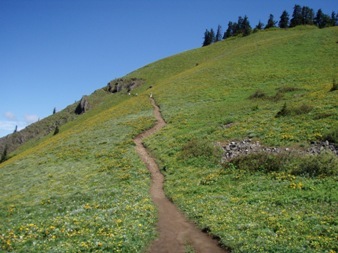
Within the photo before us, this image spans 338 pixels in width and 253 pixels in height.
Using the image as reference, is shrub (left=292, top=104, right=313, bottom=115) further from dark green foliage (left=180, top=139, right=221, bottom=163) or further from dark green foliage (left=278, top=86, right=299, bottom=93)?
dark green foliage (left=278, top=86, right=299, bottom=93)

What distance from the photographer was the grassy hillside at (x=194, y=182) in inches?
582

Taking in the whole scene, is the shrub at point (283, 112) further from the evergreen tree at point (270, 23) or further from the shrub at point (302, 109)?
the evergreen tree at point (270, 23)

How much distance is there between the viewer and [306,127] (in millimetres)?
28000

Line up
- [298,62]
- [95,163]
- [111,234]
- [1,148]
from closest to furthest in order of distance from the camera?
[111,234] < [95,163] < [298,62] < [1,148]

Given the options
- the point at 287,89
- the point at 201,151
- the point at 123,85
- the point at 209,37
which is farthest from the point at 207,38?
the point at 201,151

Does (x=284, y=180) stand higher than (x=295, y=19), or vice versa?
(x=295, y=19)

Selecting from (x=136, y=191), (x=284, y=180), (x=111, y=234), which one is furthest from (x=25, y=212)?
(x=284, y=180)

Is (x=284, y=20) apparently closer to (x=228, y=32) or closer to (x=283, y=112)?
(x=228, y=32)

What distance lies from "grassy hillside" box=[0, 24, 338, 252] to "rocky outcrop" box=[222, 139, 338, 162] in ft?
3.16

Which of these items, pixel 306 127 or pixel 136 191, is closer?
pixel 136 191

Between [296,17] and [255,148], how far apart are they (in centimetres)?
13415

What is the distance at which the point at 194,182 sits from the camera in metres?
23.4

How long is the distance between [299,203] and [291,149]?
28.0 ft

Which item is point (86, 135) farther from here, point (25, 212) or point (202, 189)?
point (202, 189)
